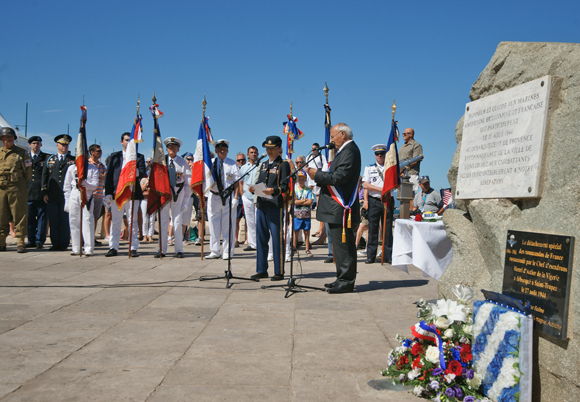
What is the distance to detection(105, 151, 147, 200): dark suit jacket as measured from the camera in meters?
9.88

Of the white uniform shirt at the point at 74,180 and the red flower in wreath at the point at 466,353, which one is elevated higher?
the white uniform shirt at the point at 74,180

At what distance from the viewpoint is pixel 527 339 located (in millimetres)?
2654

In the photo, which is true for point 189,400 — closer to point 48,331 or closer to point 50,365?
point 50,365

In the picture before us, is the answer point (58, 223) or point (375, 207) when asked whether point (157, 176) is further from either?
point (375, 207)

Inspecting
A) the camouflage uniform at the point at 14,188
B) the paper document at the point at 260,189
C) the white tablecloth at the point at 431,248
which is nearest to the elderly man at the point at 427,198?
the white tablecloth at the point at 431,248

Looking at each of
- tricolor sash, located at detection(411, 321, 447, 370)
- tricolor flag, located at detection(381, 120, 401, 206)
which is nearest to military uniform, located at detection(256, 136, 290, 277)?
tricolor flag, located at detection(381, 120, 401, 206)

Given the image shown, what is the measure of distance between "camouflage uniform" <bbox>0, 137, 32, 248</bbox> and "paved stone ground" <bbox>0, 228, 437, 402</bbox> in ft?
11.1

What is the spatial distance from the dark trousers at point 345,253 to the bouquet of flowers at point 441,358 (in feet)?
9.09

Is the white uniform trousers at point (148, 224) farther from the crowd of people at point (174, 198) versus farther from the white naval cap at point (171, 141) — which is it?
the white naval cap at point (171, 141)

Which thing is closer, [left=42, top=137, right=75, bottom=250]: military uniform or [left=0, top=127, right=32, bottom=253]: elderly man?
[left=0, top=127, right=32, bottom=253]: elderly man

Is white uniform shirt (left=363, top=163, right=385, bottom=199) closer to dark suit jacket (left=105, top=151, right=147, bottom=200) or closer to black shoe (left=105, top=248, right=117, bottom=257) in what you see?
dark suit jacket (left=105, top=151, right=147, bottom=200)

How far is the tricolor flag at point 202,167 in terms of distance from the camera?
9.36 meters

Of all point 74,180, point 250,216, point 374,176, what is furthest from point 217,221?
point 374,176

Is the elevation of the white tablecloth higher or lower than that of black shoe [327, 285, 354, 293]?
higher
